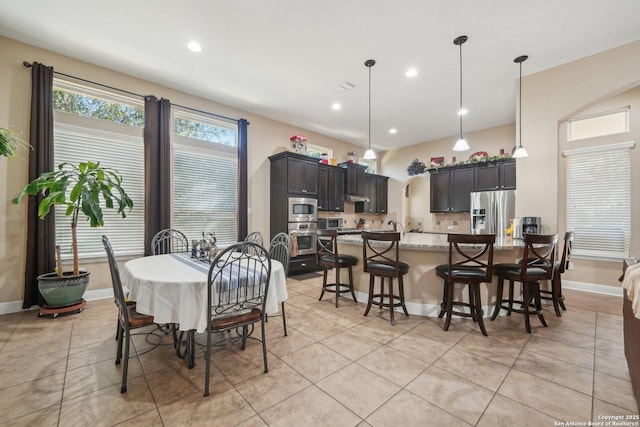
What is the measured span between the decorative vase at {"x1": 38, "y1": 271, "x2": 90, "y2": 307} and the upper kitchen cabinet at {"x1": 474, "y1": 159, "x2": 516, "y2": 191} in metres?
6.97

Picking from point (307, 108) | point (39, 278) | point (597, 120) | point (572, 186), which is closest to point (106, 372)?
point (39, 278)

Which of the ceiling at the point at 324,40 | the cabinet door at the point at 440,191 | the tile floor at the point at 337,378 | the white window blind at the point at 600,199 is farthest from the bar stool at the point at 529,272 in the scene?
the cabinet door at the point at 440,191

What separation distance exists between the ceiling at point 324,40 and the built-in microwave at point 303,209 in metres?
1.93

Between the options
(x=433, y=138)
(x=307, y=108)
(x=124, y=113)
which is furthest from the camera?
(x=433, y=138)

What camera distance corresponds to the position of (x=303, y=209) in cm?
551

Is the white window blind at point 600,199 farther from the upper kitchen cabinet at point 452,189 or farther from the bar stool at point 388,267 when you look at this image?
the bar stool at point 388,267

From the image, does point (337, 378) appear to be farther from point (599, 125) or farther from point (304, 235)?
point (599, 125)

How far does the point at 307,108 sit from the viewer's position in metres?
5.14

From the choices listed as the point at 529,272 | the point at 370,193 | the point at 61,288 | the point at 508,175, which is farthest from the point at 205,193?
the point at 508,175

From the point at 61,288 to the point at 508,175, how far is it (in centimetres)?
728

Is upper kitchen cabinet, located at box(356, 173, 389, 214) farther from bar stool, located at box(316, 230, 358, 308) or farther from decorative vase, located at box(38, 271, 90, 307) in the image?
decorative vase, located at box(38, 271, 90, 307)

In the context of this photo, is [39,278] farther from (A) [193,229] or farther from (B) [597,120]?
(B) [597,120]

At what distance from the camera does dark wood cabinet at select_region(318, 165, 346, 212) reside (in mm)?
6023

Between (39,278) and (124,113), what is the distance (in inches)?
97.6
